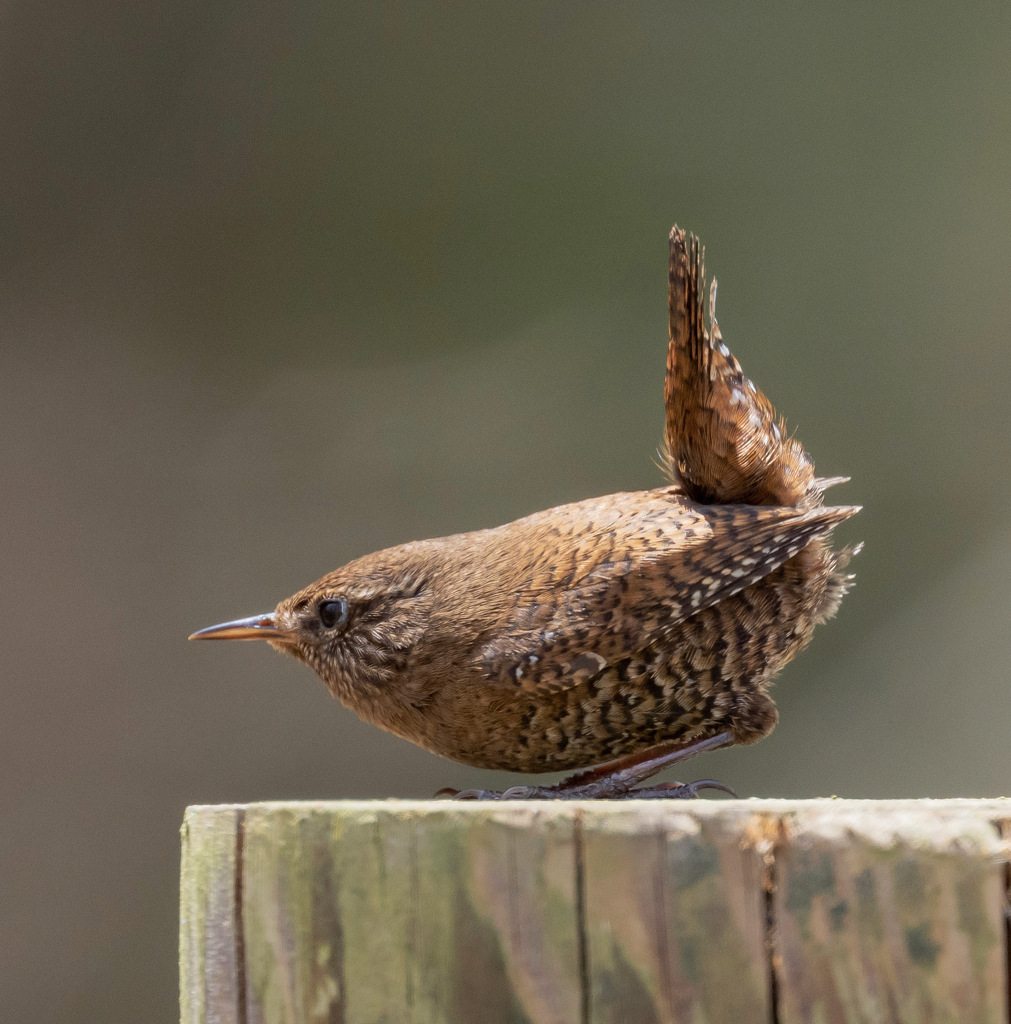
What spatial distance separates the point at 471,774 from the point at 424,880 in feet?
10.9

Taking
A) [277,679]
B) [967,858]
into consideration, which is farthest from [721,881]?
[277,679]

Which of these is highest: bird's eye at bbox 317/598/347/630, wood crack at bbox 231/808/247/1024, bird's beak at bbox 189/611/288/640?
bird's eye at bbox 317/598/347/630

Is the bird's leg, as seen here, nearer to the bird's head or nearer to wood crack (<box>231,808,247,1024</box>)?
the bird's head

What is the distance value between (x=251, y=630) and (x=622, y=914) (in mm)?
1454

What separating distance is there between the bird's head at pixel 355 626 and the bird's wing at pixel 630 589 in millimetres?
212

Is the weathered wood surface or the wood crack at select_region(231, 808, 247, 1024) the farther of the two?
the wood crack at select_region(231, 808, 247, 1024)

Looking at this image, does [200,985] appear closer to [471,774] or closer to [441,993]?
[441,993]

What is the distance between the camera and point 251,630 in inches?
88.3

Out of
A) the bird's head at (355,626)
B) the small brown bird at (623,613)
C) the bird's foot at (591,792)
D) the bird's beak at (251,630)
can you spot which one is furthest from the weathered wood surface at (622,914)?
the bird's beak at (251,630)

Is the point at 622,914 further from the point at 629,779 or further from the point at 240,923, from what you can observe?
the point at 629,779

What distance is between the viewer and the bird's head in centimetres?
209

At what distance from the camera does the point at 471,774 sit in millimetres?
4230

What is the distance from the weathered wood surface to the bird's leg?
920mm

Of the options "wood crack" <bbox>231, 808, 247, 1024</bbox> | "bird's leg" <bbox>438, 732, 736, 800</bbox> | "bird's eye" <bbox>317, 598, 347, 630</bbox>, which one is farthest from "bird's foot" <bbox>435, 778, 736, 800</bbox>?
"wood crack" <bbox>231, 808, 247, 1024</bbox>
